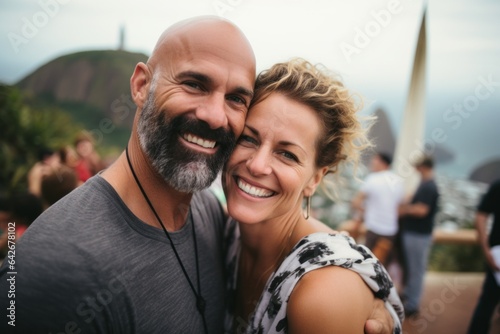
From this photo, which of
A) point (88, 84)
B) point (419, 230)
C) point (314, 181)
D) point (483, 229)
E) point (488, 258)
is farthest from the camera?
point (88, 84)

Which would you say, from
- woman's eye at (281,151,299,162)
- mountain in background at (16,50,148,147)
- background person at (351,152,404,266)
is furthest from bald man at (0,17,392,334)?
mountain in background at (16,50,148,147)

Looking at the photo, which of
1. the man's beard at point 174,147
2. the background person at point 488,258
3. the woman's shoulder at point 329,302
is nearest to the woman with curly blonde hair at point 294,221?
the woman's shoulder at point 329,302

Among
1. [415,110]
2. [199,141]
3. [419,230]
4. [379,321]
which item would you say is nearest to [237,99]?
[199,141]

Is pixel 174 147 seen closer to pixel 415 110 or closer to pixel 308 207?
pixel 308 207

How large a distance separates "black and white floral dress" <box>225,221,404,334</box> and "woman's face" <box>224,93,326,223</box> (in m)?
0.28

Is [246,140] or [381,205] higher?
[246,140]

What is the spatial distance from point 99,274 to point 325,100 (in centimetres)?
129

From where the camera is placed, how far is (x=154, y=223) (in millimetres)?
1477

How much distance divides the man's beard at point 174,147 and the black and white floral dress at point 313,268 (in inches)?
21.6

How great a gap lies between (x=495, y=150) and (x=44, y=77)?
832 inches

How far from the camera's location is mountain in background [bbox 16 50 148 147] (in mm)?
14734

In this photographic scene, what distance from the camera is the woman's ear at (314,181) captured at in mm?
1902

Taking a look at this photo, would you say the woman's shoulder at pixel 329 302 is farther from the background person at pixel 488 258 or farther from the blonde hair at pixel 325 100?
the background person at pixel 488 258

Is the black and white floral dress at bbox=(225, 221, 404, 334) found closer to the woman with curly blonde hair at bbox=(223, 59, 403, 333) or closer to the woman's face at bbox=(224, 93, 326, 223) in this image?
the woman with curly blonde hair at bbox=(223, 59, 403, 333)
